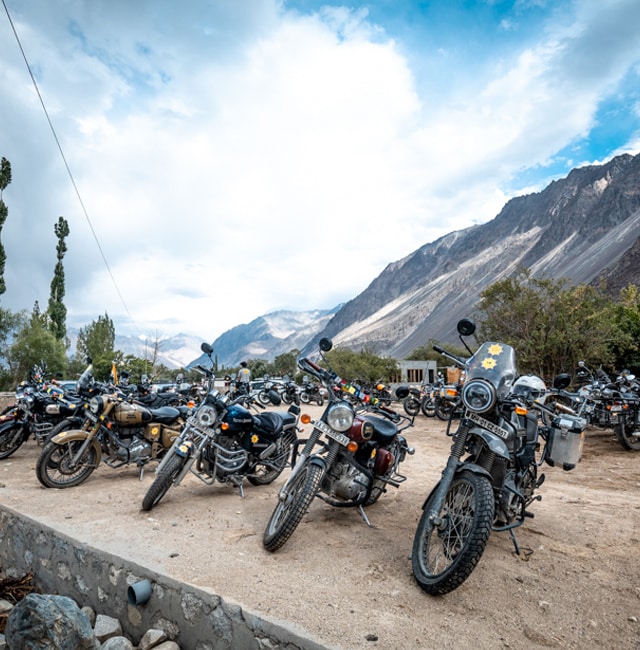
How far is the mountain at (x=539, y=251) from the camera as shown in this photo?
256 feet

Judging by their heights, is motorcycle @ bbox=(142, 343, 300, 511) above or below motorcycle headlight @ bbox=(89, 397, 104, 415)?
below

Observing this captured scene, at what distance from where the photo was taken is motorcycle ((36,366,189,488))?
538cm

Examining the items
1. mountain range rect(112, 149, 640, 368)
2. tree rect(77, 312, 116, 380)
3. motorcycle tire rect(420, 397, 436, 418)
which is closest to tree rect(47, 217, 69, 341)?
tree rect(77, 312, 116, 380)

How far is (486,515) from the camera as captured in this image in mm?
2635

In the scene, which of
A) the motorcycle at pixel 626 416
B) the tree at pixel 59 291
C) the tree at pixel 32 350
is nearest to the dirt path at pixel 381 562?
the motorcycle at pixel 626 416

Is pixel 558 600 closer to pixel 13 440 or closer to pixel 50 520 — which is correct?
pixel 50 520

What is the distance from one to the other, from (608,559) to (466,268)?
402ft

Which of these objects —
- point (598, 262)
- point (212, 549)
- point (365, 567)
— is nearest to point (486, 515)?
point (365, 567)

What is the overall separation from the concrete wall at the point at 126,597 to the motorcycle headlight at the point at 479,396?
5.42 feet

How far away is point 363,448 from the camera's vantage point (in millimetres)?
4012

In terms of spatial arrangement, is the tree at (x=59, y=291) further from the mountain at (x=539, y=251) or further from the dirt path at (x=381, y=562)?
the mountain at (x=539, y=251)

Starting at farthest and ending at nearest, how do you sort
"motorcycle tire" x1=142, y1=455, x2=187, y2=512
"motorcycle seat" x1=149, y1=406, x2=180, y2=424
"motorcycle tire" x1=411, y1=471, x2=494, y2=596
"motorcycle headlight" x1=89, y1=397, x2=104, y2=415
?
"motorcycle seat" x1=149, y1=406, x2=180, y2=424 → "motorcycle headlight" x1=89, y1=397, x2=104, y2=415 → "motorcycle tire" x1=142, y1=455, x2=187, y2=512 → "motorcycle tire" x1=411, y1=471, x2=494, y2=596

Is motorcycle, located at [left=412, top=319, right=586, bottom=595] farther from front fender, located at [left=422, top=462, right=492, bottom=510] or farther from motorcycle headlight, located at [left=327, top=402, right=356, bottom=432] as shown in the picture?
motorcycle headlight, located at [left=327, top=402, right=356, bottom=432]

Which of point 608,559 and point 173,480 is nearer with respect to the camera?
point 608,559
